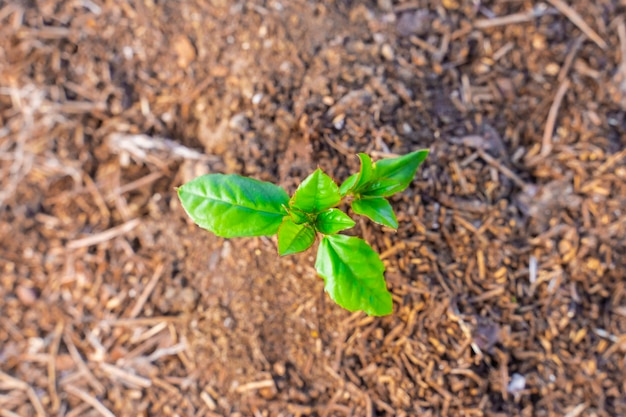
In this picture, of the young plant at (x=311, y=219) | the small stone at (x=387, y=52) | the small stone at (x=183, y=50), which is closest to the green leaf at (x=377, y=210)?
the young plant at (x=311, y=219)

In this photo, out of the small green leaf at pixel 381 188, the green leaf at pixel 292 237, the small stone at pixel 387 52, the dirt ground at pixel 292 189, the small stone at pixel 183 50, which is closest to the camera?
the green leaf at pixel 292 237

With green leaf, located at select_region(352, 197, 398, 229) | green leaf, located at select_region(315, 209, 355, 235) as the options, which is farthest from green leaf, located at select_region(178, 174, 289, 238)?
green leaf, located at select_region(352, 197, 398, 229)

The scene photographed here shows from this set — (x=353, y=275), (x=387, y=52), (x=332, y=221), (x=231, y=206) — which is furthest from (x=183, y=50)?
(x=353, y=275)

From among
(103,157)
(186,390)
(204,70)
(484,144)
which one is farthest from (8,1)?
(484,144)

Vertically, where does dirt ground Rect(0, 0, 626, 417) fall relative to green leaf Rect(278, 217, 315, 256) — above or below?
below

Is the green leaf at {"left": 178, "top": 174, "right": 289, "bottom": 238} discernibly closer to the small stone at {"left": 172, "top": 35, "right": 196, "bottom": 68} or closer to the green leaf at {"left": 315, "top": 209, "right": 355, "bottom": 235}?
the green leaf at {"left": 315, "top": 209, "right": 355, "bottom": 235}

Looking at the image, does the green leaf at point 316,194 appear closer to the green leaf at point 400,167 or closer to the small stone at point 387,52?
the green leaf at point 400,167
